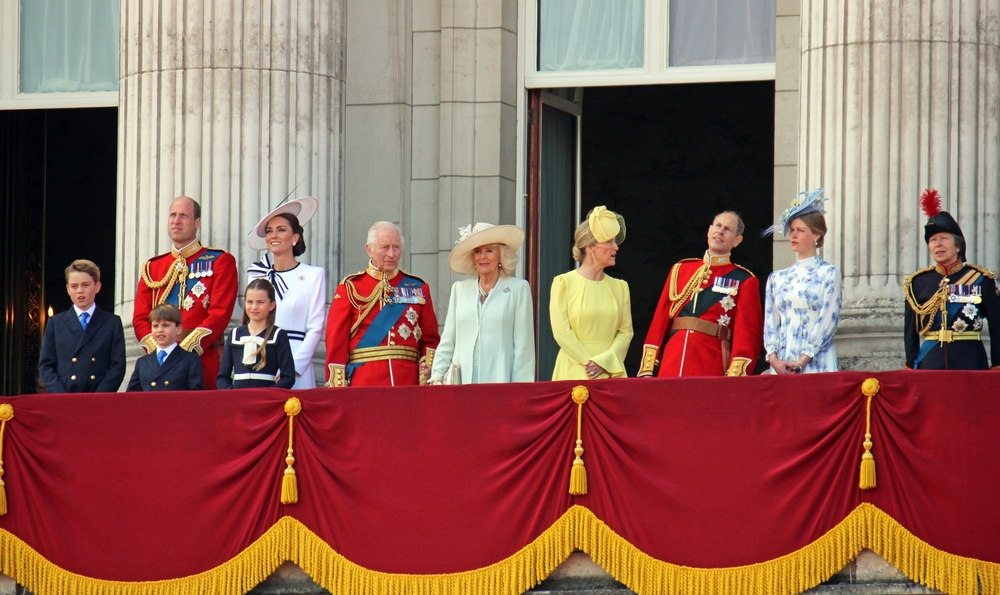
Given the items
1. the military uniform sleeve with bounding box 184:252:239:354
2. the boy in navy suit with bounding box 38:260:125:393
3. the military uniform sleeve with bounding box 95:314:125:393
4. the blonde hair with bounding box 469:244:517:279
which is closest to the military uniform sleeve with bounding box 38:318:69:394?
the boy in navy suit with bounding box 38:260:125:393

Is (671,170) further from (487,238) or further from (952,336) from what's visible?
(952,336)

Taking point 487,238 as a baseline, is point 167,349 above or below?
below

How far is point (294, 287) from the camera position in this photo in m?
11.1

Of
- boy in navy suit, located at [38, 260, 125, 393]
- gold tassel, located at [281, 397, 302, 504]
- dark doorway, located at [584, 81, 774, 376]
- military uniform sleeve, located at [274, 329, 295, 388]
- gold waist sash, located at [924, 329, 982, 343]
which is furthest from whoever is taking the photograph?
dark doorway, located at [584, 81, 774, 376]

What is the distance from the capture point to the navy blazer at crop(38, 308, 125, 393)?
1077 cm

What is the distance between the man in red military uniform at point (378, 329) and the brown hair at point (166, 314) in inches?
38.1

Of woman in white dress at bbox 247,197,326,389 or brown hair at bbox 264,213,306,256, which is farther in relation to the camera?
brown hair at bbox 264,213,306,256

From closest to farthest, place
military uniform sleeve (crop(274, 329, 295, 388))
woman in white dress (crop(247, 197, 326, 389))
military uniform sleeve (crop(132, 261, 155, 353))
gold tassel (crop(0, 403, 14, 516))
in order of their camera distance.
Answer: gold tassel (crop(0, 403, 14, 516)) → military uniform sleeve (crop(274, 329, 295, 388)) → woman in white dress (crop(247, 197, 326, 389)) → military uniform sleeve (crop(132, 261, 155, 353))

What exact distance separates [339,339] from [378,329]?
0.26 m

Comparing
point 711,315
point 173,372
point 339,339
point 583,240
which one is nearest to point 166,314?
point 173,372

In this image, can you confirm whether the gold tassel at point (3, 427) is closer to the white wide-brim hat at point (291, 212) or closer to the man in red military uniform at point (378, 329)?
the man in red military uniform at point (378, 329)

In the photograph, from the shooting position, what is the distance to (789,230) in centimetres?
1034

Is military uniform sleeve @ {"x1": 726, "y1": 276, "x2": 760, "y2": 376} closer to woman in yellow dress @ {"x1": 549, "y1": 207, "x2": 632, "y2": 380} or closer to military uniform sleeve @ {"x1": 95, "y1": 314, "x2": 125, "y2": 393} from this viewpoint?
woman in yellow dress @ {"x1": 549, "y1": 207, "x2": 632, "y2": 380}

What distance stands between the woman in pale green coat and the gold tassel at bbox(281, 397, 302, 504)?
1149 mm
